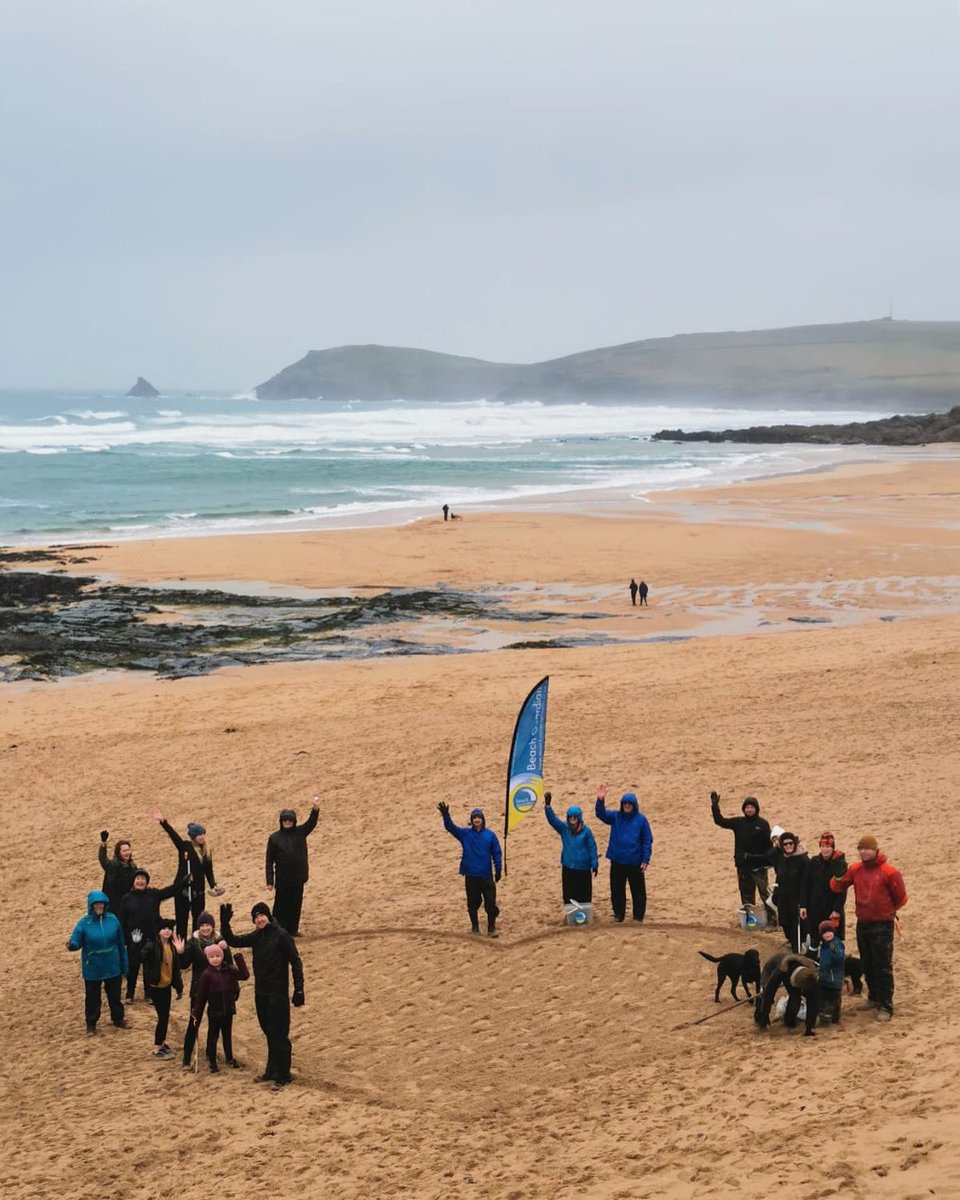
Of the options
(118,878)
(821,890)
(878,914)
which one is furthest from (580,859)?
(118,878)

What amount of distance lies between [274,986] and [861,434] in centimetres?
8571

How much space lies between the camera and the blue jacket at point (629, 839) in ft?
33.8

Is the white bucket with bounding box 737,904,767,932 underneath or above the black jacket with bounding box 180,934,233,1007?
underneath

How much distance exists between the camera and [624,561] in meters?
33.1

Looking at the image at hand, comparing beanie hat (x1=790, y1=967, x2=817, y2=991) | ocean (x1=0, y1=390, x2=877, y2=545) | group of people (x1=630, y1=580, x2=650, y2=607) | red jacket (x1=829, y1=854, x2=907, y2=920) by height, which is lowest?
beanie hat (x1=790, y1=967, x2=817, y2=991)

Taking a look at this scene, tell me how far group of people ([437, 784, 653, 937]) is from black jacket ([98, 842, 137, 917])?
238 cm

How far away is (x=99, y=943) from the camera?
29.9 ft

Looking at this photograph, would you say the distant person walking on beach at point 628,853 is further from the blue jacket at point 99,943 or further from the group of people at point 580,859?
the blue jacket at point 99,943

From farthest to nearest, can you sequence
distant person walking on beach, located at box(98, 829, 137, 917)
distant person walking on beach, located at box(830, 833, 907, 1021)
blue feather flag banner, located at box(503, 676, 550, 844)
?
blue feather flag banner, located at box(503, 676, 550, 844), distant person walking on beach, located at box(98, 829, 137, 917), distant person walking on beach, located at box(830, 833, 907, 1021)

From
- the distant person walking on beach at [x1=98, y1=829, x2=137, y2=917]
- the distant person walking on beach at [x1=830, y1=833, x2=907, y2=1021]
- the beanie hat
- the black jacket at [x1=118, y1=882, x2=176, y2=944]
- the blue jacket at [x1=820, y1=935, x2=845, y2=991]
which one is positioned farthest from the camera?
the distant person walking on beach at [x1=98, y1=829, x2=137, y2=917]

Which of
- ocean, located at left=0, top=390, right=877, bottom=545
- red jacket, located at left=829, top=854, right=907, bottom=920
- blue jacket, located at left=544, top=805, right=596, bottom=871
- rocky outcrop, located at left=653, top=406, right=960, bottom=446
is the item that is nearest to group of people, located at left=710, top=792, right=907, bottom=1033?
red jacket, located at left=829, top=854, right=907, bottom=920

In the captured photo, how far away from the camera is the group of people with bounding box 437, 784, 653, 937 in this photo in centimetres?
1035

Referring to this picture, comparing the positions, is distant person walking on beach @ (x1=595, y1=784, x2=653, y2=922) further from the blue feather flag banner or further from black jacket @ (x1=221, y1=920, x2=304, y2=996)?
black jacket @ (x1=221, y1=920, x2=304, y2=996)

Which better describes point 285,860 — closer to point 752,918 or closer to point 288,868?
point 288,868
